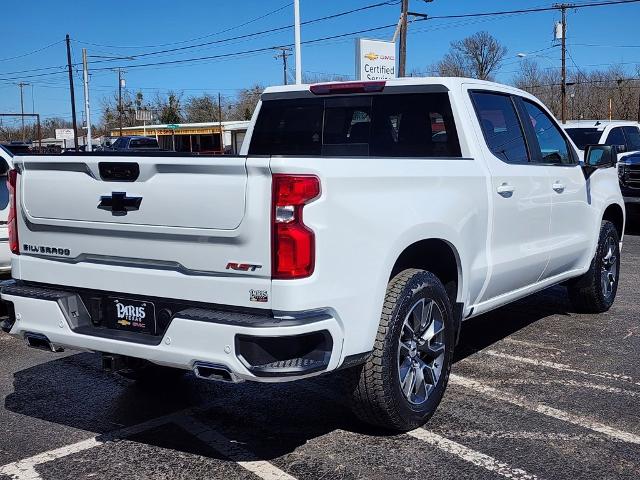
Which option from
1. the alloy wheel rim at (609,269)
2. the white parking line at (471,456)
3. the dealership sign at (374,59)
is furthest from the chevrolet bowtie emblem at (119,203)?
the dealership sign at (374,59)

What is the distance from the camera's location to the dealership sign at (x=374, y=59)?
25.4 metres

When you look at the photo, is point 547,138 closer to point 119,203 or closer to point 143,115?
point 119,203

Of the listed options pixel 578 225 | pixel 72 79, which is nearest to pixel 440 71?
pixel 72 79

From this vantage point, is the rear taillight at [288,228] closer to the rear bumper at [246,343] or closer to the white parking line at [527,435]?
the rear bumper at [246,343]

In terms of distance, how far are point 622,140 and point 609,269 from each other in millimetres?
9449

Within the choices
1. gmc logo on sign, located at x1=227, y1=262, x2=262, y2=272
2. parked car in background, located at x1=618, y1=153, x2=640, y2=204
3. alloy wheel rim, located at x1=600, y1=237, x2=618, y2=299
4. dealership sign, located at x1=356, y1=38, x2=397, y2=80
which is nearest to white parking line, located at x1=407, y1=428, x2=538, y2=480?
gmc logo on sign, located at x1=227, y1=262, x2=262, y2=272

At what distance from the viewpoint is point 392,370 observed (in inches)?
154

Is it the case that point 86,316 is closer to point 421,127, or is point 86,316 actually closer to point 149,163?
point 149,163

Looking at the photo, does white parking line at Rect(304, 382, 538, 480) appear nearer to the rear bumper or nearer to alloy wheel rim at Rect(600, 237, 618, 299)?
the rear bumper

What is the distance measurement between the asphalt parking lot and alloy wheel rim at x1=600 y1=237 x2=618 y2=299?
1062 millimetres

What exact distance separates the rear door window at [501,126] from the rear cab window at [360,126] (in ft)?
0.94

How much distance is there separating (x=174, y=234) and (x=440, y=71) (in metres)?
67.3

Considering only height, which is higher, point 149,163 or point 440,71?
point 440,71

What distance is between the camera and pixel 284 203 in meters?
3.32
